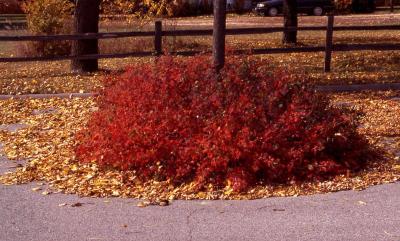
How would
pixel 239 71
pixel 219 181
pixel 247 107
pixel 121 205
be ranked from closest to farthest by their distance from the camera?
pixel 121 205 < pixel 219 181 < pixel 247 107 < pixel 239 71

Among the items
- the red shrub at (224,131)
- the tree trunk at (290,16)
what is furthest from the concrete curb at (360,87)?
the tree trunk at (290,16)

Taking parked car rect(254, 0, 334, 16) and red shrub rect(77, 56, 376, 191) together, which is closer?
red shrub rect(77, 56, 376, 191)

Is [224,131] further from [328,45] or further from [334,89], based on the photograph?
[328,45]

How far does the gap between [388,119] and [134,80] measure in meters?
4.31

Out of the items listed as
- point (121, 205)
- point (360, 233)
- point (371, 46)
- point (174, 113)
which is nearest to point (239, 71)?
point (174, 113)

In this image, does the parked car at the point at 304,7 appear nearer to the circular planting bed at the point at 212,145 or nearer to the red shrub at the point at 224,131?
the circular planting bed at the point at 212,145

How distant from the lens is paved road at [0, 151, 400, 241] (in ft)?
19.6

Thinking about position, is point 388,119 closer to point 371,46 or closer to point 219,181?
point 219,181

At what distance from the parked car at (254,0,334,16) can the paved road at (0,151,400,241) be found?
4180 cm

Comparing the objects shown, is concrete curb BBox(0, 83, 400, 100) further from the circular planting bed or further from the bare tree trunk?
the bare tree trunk

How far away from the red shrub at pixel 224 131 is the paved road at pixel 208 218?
1.93 feet

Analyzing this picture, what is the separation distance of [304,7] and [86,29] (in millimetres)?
33079

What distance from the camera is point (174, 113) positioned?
7910mm

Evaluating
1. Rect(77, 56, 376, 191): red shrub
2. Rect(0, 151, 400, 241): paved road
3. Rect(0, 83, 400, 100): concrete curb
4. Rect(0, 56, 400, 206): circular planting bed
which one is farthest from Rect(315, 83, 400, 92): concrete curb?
Rect(0, 151, 400, 241): paved road
